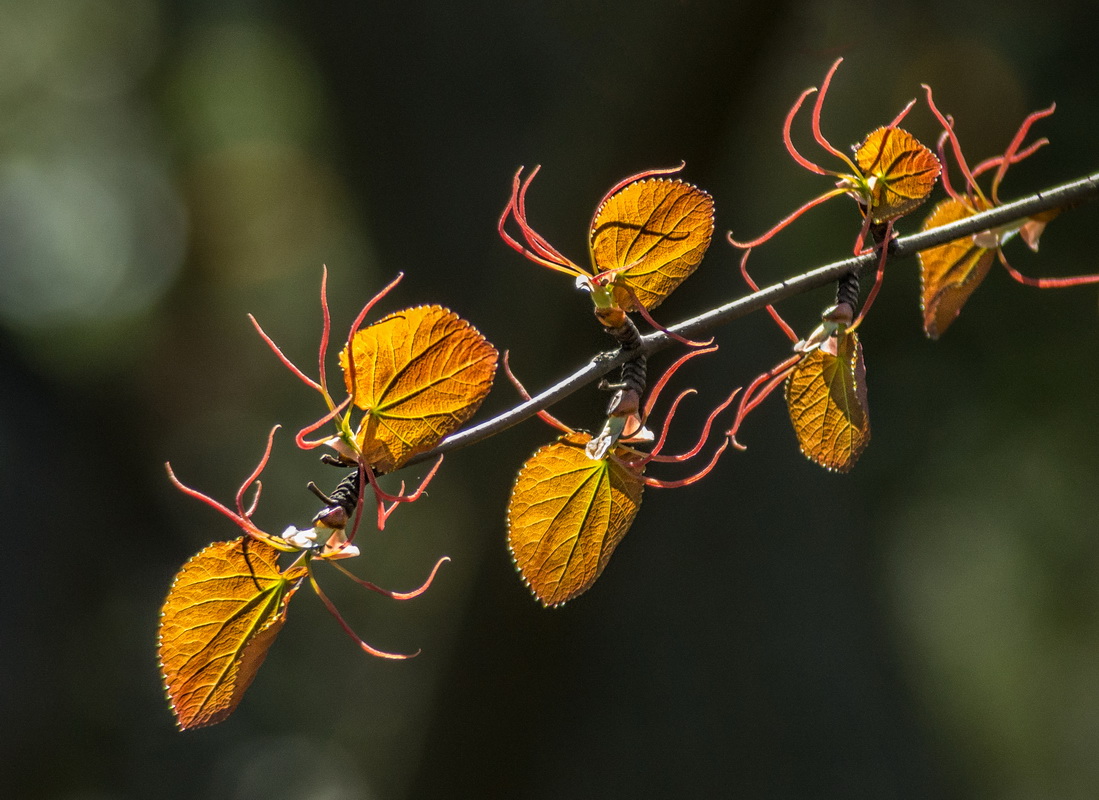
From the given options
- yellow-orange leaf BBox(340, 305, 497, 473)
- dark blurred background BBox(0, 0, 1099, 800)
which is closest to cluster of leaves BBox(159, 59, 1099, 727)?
yellow-orange leaf BBox(340, 305, 497, 473)

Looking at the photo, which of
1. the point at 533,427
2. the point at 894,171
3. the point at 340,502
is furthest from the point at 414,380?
the point at 533,427

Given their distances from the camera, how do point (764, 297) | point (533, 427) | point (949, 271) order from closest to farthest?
1. point (764, 297)
2. point (949, 271)
3. point (533, 427)

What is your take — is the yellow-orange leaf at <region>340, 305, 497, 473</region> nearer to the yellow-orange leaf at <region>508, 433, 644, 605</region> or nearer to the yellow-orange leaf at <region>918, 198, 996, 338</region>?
the yellow-orange leaf at <region>508, 433, 644, 605</region>

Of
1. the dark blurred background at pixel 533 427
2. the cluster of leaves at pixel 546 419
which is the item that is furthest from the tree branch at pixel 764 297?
the dark blurred background at pixel 533 427

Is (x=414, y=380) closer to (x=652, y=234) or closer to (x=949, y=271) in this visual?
(x=652, y=234)

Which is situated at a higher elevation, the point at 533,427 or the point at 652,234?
the point at 652,234

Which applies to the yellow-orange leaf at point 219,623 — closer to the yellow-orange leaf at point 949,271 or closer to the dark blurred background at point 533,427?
the yellow-orange leaf at point 949,271

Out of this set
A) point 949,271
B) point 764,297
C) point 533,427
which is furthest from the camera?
point 533,427
